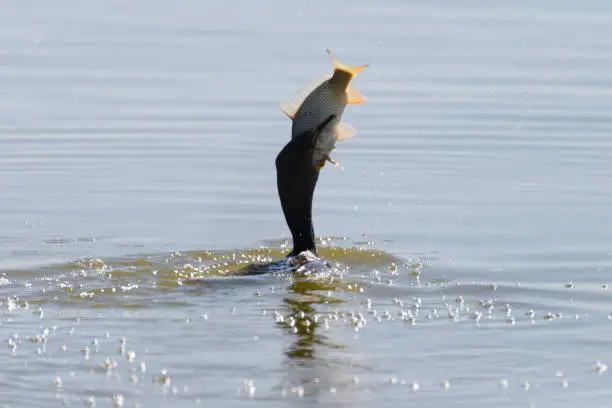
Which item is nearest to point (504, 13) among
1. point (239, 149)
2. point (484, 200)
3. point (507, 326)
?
point (239, 149)

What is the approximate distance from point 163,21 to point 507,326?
14845 millimetres

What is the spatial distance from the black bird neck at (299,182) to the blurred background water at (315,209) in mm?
414

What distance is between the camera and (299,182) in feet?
29.6

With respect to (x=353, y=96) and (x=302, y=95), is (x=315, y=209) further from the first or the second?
(x=353, y=96)

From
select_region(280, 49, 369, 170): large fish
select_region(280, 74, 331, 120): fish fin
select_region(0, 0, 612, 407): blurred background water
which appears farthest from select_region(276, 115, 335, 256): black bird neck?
select_region(0, 0, 612, 407): blurred background water

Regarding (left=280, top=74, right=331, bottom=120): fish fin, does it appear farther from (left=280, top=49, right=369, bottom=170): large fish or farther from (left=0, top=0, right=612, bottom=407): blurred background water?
(left=0, top=0, right=612, bottom=407): blurred background water

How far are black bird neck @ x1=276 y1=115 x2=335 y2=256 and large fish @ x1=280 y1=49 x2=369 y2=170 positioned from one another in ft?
0.15

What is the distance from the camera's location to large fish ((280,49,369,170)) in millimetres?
8555

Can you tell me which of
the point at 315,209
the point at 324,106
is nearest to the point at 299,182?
the point at 324,106

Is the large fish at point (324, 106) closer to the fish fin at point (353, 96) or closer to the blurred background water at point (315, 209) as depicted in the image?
the fish fin at point (353, 96)

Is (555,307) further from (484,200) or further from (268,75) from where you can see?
(268,75)

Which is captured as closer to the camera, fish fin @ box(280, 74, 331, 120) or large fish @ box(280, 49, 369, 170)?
large fish @ box(280, 49, 369, 170)

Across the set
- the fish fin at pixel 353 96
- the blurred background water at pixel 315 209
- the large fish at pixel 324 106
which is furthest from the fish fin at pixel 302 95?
the blurred background water at pixel 315 209

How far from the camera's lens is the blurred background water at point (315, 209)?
23.3 feet
